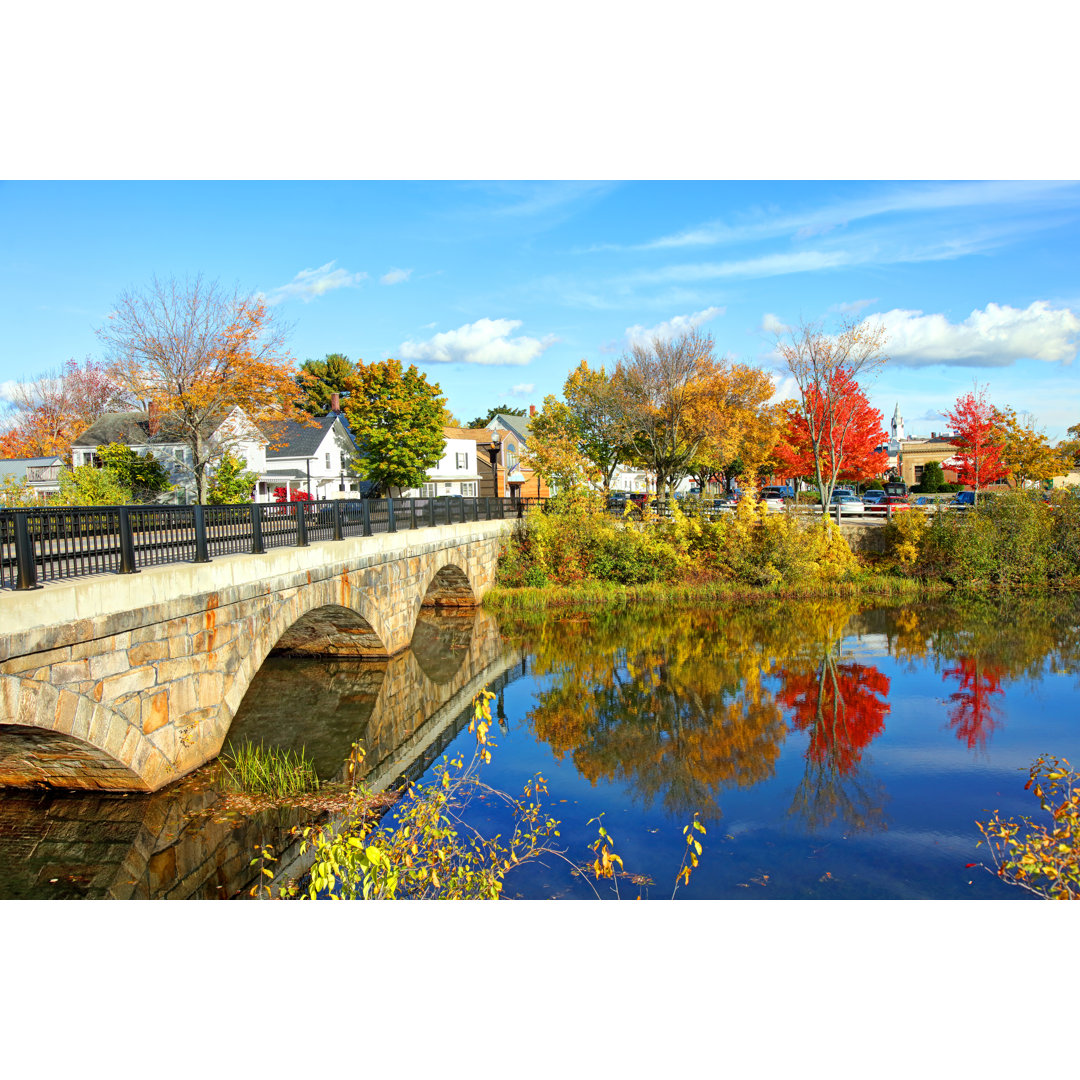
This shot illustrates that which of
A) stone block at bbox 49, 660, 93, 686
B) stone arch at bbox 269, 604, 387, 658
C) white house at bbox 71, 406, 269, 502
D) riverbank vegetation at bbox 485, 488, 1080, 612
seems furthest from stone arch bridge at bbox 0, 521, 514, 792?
white house at bbox 71, 406, 269, 502

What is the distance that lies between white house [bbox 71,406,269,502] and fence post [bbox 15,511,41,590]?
975 inches

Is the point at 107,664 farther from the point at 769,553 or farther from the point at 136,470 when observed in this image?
the point at 136,470

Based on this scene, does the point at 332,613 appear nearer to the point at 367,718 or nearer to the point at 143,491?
the point at 367,718

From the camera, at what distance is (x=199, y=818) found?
932 centimetres

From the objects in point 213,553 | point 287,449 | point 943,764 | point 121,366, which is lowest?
point 943,764

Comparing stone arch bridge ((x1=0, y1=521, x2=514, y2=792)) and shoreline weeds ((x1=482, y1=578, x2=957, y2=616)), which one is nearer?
stone arch bridge ((x1=0, y1=521, x2=514, y2=792))

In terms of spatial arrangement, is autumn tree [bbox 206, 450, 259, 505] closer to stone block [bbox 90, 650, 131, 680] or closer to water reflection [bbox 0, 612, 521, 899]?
water reflection [bbox 0, 612, 521, 899]

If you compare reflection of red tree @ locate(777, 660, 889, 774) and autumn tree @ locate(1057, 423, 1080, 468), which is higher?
autumn tree @ locate(1057, 423, 1080, 468)

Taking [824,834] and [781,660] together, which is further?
[781,660]

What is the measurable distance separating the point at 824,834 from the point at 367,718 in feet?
26.9

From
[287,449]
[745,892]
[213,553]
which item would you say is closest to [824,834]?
[745,892]

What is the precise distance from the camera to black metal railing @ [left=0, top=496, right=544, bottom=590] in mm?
7500

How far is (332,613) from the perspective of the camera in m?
16.1

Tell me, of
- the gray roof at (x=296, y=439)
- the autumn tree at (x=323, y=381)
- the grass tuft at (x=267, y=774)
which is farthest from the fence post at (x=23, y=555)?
the autumn tree at (x=323, y=381)
